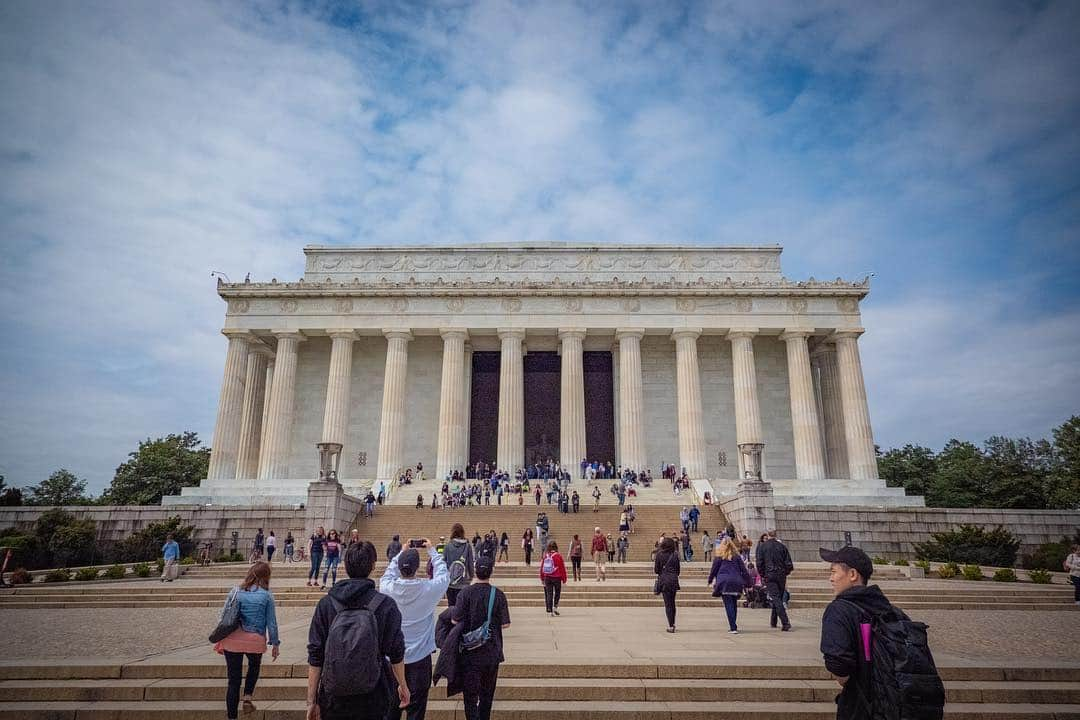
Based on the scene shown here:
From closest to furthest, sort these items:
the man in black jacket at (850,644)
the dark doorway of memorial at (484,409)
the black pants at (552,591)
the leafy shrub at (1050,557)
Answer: the man in black jacket at (850,644), the black pants at (552,591), the leafy shrub at (1050,557), the dark doorway of memorial at (484,409)

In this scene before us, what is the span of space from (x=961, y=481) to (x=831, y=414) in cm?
1035

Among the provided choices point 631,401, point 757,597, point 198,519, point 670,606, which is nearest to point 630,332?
point 631,401

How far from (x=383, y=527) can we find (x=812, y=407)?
28.2 metres

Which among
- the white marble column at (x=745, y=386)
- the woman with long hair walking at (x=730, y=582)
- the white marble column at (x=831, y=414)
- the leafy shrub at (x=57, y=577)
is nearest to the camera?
the woman with long hair walking at (x=730, y=582)

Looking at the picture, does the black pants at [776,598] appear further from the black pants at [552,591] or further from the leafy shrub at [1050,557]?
the leafy shrub at [1050,557]

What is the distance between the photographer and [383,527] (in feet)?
96.9

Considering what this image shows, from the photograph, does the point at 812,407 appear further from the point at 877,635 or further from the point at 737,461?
the point at 877,635

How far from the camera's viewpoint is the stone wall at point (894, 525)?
27.8 metres

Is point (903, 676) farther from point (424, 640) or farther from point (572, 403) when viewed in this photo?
point (572, 403)

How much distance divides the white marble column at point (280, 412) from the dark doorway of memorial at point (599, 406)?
20.1 meters

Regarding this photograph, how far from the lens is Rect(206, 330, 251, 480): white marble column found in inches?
1585

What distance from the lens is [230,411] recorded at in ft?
135

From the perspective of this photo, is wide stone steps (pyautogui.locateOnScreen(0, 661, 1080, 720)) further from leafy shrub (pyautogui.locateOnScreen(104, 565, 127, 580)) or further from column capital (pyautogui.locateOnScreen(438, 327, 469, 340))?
column capital (pyautogui.locateOnScreen(438, 327, 469, 340))

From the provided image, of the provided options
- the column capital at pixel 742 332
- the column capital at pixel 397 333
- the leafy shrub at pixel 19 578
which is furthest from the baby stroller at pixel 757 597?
the column capital at pixel 397 333
